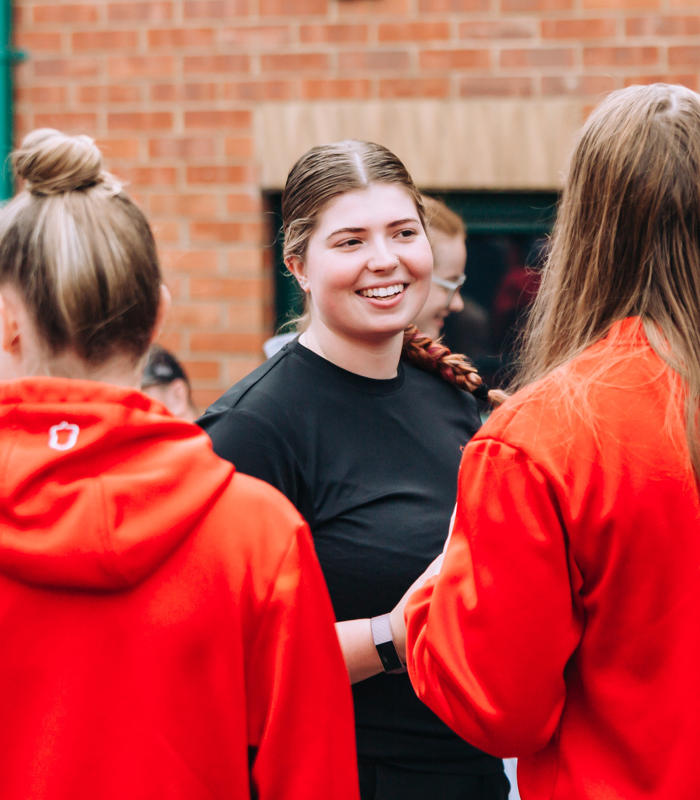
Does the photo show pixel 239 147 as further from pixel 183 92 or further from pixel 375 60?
pixel 375 60

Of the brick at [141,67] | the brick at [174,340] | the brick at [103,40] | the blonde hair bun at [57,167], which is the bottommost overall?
the brick at [174,340]

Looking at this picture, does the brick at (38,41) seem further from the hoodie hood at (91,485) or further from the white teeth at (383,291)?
the hoodie hood at (91,485)

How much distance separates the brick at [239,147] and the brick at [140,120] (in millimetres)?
230

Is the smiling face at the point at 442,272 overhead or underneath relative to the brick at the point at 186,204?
underneath

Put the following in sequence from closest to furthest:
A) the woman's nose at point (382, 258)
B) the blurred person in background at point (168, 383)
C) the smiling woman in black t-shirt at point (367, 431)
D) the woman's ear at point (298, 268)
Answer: the smiling woman in black t-shirt at point (367, 431), the woman's nose at point (382, 258), the woman's ear at point (298, 268), the blurred person in background at point (168, 383)

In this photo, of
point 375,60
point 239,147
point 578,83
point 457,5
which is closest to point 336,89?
point 375,60

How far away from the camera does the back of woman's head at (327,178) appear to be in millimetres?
2086

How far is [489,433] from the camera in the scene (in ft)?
4.43

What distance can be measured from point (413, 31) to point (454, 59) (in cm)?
18

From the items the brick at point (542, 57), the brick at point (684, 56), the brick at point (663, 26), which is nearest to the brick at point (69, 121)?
the brick at point (542, 57)

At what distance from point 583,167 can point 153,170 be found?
2802 millimetres

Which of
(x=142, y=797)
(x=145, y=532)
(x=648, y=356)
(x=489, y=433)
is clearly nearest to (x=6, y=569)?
(x=145, y=532)

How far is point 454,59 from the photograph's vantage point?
12.5 ft

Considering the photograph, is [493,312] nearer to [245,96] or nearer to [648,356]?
[245,96]
